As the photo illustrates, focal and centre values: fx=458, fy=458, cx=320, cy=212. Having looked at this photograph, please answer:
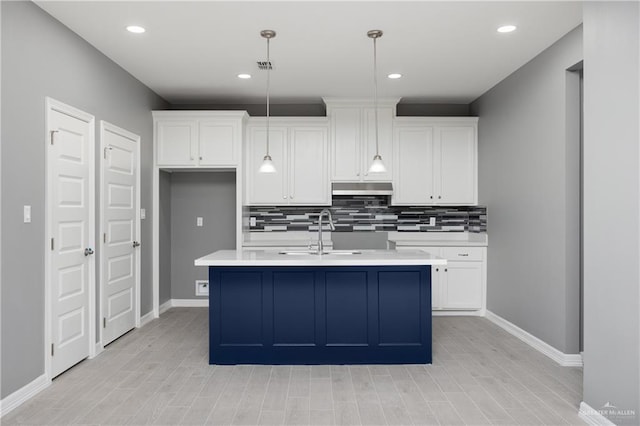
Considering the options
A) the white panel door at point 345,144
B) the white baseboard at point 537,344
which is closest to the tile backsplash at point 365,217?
the white panel door at point 345,144

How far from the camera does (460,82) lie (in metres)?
5.03

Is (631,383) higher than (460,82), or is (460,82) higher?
(460,82)

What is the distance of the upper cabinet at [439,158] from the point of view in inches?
222

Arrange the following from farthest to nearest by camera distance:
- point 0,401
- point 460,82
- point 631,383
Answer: point 460,82, point 0,401, point 631,383

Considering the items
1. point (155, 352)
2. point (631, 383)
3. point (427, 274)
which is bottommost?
point (155, 352)

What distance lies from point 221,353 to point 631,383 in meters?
2.72

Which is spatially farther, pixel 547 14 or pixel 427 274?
pixel 427 274

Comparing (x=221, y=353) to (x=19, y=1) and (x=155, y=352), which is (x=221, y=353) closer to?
(x=155, y=352)

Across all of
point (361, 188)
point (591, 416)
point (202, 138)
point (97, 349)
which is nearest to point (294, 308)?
point (97, 349)

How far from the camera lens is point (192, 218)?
590cm

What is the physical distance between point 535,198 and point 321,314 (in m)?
2.23

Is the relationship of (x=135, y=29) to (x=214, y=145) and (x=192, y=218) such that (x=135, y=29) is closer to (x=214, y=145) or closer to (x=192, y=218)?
(x=214, y=145)

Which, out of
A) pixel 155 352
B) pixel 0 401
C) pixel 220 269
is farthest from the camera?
pixel 155 352

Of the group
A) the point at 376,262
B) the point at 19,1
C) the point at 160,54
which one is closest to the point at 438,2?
the point at 376,262
